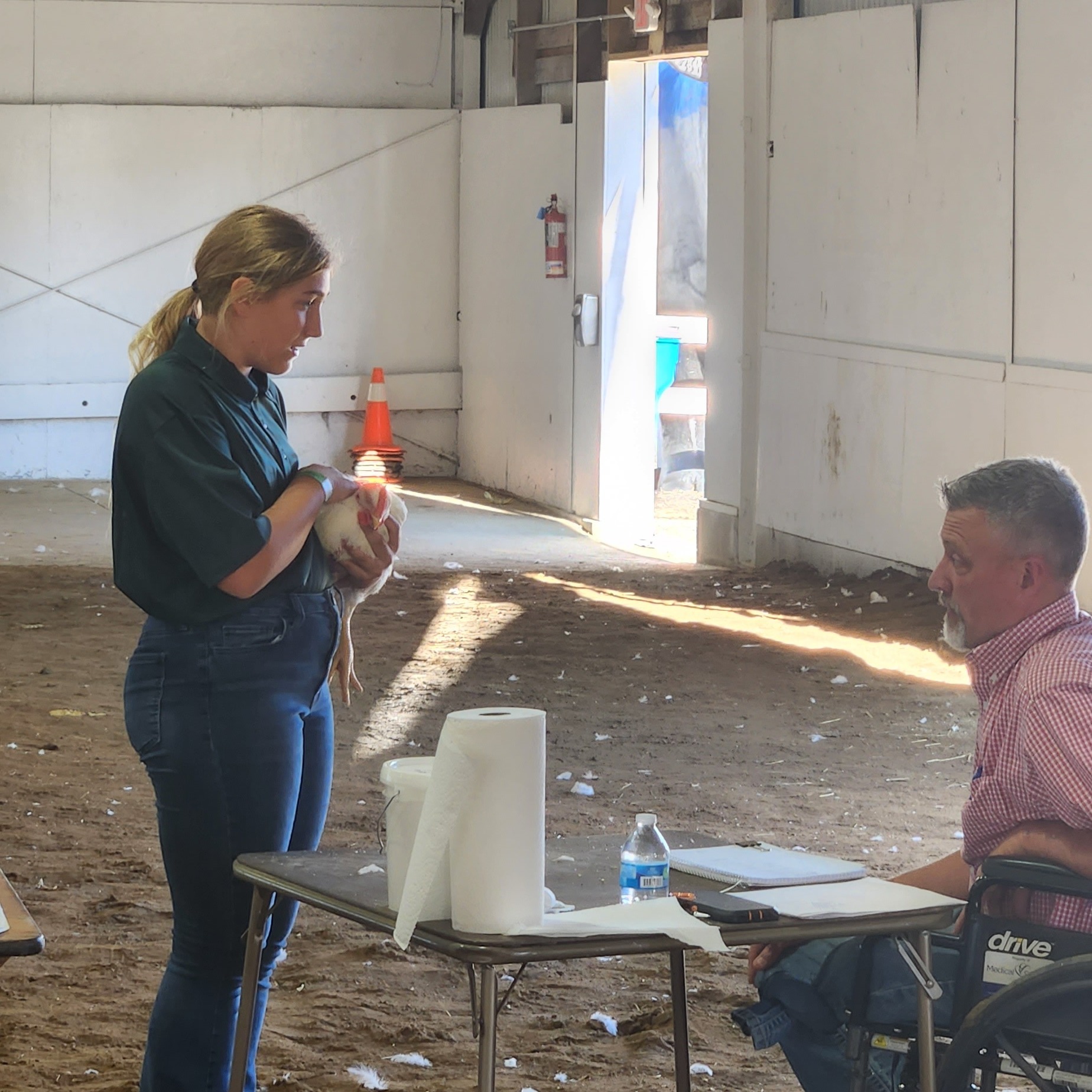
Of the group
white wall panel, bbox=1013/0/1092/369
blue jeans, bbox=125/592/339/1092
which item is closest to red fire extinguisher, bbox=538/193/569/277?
white wall panel, bbox=1013/0/1092/369

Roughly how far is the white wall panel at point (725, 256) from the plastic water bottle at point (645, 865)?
815cm

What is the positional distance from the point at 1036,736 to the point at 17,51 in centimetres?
1216

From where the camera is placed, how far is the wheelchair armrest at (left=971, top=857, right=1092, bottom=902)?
2.38m

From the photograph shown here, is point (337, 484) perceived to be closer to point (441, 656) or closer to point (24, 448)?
point (441, 656)

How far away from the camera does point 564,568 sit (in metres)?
10.2

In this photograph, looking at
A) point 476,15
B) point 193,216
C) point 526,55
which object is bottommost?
point 193,216

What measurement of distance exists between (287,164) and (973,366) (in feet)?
23.0

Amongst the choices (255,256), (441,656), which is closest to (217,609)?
(255,256)

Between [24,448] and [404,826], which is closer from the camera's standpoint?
[404,826]

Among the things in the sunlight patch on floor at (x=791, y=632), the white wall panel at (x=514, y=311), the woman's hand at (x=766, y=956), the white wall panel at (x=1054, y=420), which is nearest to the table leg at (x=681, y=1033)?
the woman's hand at (x=766, y=956)

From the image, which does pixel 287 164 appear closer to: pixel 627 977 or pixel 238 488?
pixel 627 977

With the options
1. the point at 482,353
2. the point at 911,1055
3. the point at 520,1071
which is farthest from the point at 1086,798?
the point at 482,353

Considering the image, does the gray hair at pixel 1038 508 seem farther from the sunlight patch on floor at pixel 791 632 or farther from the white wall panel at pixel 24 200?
the white wall panel at pixel 24 200

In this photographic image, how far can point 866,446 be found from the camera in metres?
9.36
